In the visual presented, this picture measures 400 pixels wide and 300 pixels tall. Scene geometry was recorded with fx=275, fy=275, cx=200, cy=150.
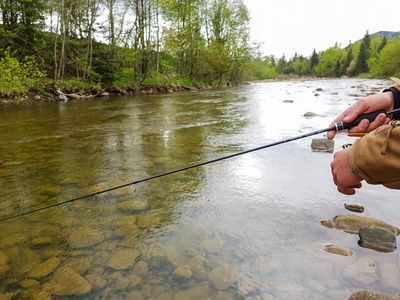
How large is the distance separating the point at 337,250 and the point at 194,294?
1184 mm

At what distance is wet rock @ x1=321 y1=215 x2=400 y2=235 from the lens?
2.42m

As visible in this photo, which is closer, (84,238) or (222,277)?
(222,277)

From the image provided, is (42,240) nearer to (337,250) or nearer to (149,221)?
(149,221)

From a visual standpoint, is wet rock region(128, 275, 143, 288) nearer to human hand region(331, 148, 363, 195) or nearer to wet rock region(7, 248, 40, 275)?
wet rock region(7, 248, 40, 275)

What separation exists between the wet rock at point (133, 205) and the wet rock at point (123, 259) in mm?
761

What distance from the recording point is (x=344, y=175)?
1.63 metres

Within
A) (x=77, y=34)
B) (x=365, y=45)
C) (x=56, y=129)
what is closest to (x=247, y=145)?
(x=56, y=129)

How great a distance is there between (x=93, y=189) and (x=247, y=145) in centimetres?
319

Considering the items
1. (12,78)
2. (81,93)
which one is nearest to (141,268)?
(12,78)

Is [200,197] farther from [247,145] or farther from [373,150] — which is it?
[247,145]

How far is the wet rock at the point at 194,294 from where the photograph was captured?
178 cm

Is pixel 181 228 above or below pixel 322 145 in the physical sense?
below

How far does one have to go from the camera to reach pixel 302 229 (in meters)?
2.52

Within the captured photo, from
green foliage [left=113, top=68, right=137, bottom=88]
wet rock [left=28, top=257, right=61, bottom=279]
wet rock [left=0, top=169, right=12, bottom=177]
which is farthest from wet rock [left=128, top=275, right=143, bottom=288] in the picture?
green foliage [left=113, top=68, right=137, bottom=88]
